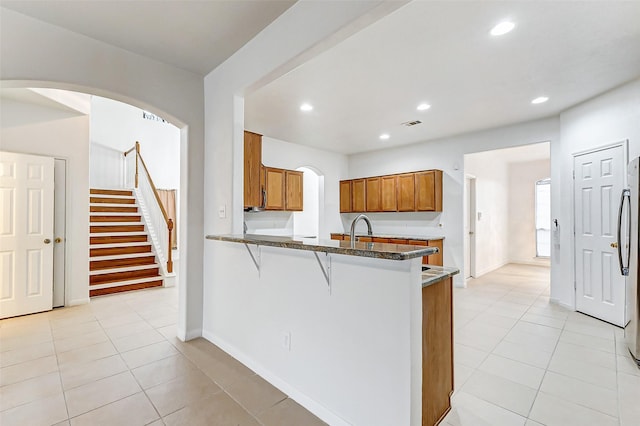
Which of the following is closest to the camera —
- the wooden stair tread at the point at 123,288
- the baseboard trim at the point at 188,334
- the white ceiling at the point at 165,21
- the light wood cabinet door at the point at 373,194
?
the white ceiling at the point at 165,21

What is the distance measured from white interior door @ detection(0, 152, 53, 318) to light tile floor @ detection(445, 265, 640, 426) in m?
4.94

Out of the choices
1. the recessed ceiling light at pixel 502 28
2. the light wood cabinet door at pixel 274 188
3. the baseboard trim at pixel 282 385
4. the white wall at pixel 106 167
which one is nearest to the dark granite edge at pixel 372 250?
the baseboard trim at pixel 282 385

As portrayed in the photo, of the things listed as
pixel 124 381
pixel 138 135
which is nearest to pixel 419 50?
pixel 124 381

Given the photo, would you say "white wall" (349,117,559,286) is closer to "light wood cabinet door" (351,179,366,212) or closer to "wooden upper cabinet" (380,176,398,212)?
"wooden upper cabinet" (380,176,398,212)

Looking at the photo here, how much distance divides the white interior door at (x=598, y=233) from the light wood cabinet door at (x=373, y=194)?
125 inches

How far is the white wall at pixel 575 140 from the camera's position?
3320 millimetres

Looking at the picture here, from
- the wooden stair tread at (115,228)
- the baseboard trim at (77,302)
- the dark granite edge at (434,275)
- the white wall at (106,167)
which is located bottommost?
the baseboard trim at (77,302)

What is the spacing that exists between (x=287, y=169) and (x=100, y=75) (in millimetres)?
3712

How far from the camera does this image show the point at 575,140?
13.2ft

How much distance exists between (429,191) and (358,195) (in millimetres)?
1619

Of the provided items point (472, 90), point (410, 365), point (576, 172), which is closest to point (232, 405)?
point (410, 365)

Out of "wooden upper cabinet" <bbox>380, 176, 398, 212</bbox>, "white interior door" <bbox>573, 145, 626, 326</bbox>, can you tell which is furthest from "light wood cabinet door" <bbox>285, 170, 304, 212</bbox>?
"white interior door" <bbox>573, 145, 626, 326</bbox>

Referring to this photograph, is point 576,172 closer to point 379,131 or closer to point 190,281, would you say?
point 379,131

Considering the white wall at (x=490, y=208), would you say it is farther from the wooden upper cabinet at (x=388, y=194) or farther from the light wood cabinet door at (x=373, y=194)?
the light wood cabinet door at (x=373, y=194)
